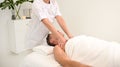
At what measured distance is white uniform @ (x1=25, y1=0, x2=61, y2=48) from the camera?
75.4 inches

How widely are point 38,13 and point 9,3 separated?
904mm

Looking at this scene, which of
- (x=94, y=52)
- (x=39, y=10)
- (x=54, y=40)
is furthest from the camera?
(x=54, y=40)

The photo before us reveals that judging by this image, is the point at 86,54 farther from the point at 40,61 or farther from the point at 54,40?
the point at 54,40

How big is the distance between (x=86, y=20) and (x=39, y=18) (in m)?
1.17

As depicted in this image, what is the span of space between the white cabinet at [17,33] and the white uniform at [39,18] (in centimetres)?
45

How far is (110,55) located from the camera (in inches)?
52.0

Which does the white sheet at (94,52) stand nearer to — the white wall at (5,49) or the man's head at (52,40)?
the man's head at (52,40)

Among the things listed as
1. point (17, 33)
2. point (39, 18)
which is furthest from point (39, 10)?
point (17, 33)

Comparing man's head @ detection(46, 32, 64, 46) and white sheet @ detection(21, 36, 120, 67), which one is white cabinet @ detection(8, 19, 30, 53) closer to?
man's head @ detection(46, 32, 64, 46)

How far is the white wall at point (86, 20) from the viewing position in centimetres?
258

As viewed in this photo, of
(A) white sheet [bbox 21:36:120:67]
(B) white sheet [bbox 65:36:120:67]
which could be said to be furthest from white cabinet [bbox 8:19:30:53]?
(B) white sheet [bbox 65:36:120:67]

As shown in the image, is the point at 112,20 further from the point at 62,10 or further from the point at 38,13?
the point at 38,13

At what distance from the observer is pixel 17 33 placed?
2682 mm

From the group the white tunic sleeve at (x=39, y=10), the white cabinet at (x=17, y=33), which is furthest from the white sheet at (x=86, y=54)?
the white cabinet at (x=17, y=33)
